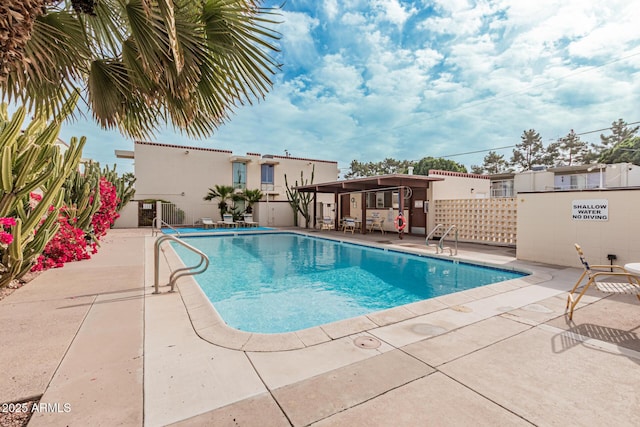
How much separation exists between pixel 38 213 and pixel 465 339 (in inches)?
252

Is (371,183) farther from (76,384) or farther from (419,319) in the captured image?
(76,384)

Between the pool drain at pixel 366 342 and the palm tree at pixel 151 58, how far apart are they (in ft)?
9.15

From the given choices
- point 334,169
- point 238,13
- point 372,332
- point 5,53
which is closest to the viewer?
point 5,53

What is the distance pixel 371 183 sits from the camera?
49.0ft

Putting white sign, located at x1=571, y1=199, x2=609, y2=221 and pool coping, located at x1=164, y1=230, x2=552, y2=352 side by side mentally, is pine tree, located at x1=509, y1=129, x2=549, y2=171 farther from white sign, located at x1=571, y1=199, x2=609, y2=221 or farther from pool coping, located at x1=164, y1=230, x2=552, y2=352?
pool coping, located at x1=164, y1=230, x2=552, y2=352

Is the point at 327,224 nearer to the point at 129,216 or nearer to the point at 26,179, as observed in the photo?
the point at 129,216

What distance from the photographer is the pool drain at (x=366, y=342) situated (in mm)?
3066

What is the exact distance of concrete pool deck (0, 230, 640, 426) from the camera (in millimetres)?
2029

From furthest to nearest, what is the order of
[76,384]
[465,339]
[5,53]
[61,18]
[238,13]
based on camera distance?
[465,339] → [238,13] → [61,18] → [76,384] → [5,53]

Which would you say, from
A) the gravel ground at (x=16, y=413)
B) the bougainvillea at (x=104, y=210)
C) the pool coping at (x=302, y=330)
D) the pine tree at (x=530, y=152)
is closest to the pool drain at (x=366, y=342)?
the pool coping at (x=302, y=330)

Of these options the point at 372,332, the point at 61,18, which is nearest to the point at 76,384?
the point at 372,332

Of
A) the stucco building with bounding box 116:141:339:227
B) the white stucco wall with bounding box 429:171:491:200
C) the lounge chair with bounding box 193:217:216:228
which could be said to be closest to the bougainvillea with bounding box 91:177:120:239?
the lounge chair with bounding box 193:217:216:228

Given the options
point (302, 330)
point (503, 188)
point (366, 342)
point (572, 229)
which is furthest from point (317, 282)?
point (503, 188)

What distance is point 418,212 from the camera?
1486cm
